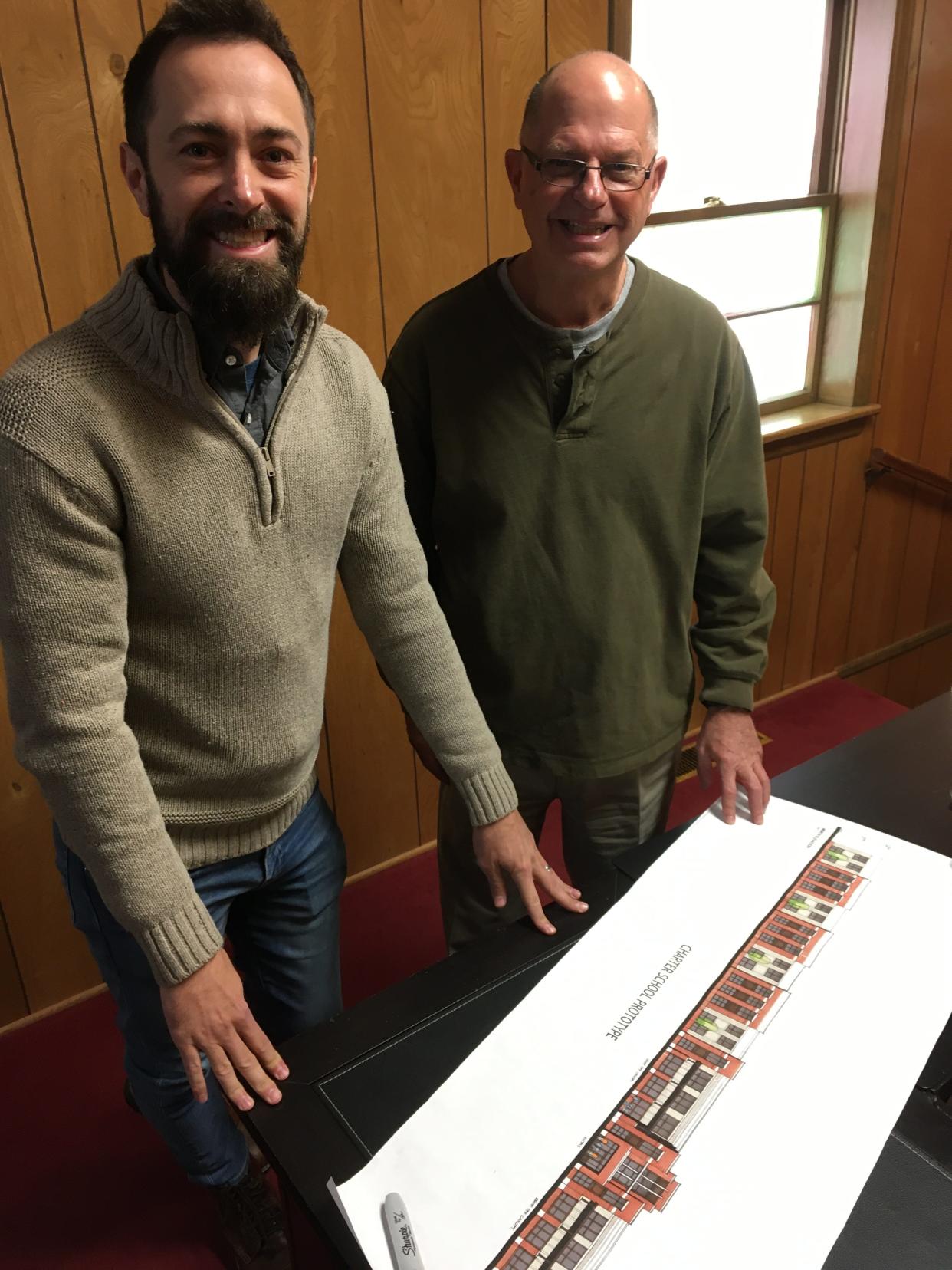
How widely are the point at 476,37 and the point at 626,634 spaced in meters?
1.21

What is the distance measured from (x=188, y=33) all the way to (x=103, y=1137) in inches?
63.0

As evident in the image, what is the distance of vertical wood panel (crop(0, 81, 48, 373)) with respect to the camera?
138cm

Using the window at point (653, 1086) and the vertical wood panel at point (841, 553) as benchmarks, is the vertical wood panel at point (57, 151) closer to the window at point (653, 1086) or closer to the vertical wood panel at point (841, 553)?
the window at point (653, 1086)

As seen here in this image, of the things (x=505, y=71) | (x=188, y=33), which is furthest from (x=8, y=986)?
(x=505, y=71)

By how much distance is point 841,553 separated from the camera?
2.88m

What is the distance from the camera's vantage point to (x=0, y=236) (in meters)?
1.40

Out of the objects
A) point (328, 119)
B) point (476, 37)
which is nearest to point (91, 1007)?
point (328, 119)

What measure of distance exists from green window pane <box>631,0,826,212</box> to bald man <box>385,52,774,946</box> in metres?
1.25

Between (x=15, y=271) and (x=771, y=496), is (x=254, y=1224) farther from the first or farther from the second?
(x=771, y=496)

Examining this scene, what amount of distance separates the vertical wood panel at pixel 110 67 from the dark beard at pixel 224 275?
71 cm

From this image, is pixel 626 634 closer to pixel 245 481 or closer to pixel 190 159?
pixel 245 481

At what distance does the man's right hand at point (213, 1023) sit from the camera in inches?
30.3

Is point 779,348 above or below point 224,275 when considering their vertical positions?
below

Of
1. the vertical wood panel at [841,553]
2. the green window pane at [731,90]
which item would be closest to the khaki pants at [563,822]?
the green window pane at [731,90]
